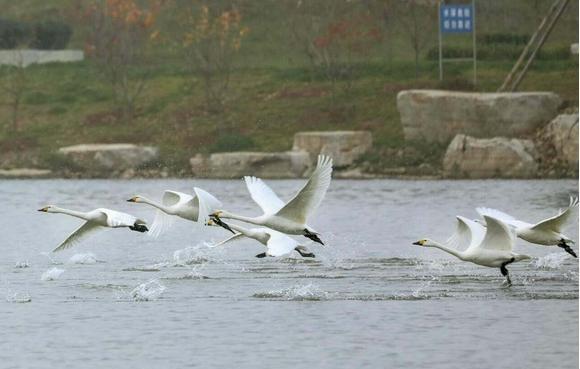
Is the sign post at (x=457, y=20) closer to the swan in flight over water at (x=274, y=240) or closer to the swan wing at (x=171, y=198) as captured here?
the swan wing at (x=171, y=198)

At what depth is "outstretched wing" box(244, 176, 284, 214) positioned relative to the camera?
21609mm

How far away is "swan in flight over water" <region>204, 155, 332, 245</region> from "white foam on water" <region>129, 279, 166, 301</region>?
4.15ft

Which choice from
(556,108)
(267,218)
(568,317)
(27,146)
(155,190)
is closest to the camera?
(568,317)

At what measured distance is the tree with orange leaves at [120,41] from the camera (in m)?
59.4

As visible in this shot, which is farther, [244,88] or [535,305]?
[244,88]

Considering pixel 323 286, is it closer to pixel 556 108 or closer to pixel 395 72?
pixel 556 108

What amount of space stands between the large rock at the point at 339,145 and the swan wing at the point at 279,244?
26803 millimetres

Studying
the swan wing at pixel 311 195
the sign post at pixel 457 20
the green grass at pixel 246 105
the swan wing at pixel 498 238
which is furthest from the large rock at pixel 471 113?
the swan wing at pixel 311 195

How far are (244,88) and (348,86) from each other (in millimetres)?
4474

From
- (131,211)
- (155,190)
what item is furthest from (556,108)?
(131,211)

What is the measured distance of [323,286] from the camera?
75.2 ft

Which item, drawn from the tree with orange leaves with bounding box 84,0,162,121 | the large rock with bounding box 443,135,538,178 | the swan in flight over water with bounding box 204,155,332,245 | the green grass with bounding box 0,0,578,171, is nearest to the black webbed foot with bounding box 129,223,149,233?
the swan in flight over water with bounding box 204,155,332,245

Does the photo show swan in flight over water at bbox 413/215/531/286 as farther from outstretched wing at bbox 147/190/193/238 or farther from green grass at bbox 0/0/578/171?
green grass at bbox 0/0/578/171

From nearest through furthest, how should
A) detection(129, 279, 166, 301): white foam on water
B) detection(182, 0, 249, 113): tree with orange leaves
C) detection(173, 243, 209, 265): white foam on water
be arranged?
detection(129, 279, 166, 301): white foam on water, detection(173, 243, 209, 265): white foam on water, detection(182, 0, 249, 113): tree with orange leaves
